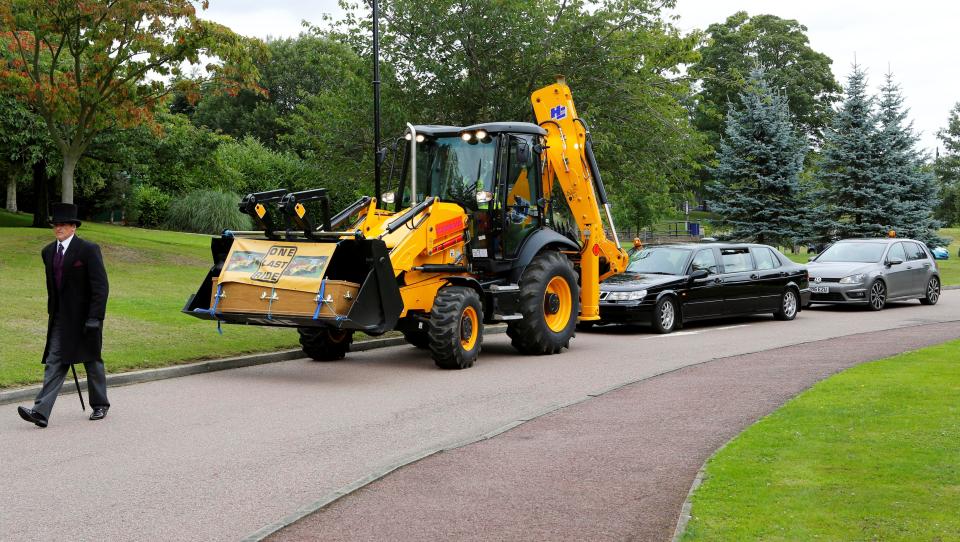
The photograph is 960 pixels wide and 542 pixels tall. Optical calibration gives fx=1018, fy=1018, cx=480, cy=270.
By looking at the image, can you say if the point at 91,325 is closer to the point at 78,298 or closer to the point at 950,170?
the point at 78,298

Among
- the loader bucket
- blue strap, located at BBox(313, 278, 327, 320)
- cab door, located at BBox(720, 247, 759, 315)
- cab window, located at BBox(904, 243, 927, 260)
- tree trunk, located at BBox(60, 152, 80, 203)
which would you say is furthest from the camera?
tree trunk, located at BBox(60, 152, 80, 203)

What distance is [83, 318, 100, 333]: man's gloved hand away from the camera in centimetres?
930

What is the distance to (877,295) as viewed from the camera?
77.4 ft

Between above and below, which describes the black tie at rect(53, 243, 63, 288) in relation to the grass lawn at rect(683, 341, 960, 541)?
above

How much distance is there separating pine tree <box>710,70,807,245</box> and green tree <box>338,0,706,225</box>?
12.3 meters

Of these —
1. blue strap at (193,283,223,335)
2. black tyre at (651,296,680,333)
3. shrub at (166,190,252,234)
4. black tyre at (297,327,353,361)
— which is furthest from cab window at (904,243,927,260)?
shrub at (166,190,252,234)

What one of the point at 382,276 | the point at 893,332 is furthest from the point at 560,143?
the point at 893,332

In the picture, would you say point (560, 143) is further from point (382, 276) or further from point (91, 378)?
point (91, 378)

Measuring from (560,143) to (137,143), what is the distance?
22185 millimetres

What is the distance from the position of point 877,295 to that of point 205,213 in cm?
3629

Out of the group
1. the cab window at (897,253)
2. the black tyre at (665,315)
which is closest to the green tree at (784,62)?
the cab window at (897,253)

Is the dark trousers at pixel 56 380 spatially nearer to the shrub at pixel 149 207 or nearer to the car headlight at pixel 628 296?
the car headlight at pixel 628 296

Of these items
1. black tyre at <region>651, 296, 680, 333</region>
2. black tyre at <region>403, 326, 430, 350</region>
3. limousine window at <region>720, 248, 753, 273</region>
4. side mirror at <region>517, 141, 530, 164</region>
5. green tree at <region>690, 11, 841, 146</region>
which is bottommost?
black tyre at <region>403, 326, 430, 350</region>

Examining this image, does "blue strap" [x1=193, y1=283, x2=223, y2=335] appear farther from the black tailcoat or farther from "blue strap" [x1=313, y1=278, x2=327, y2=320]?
the black tailcoat
